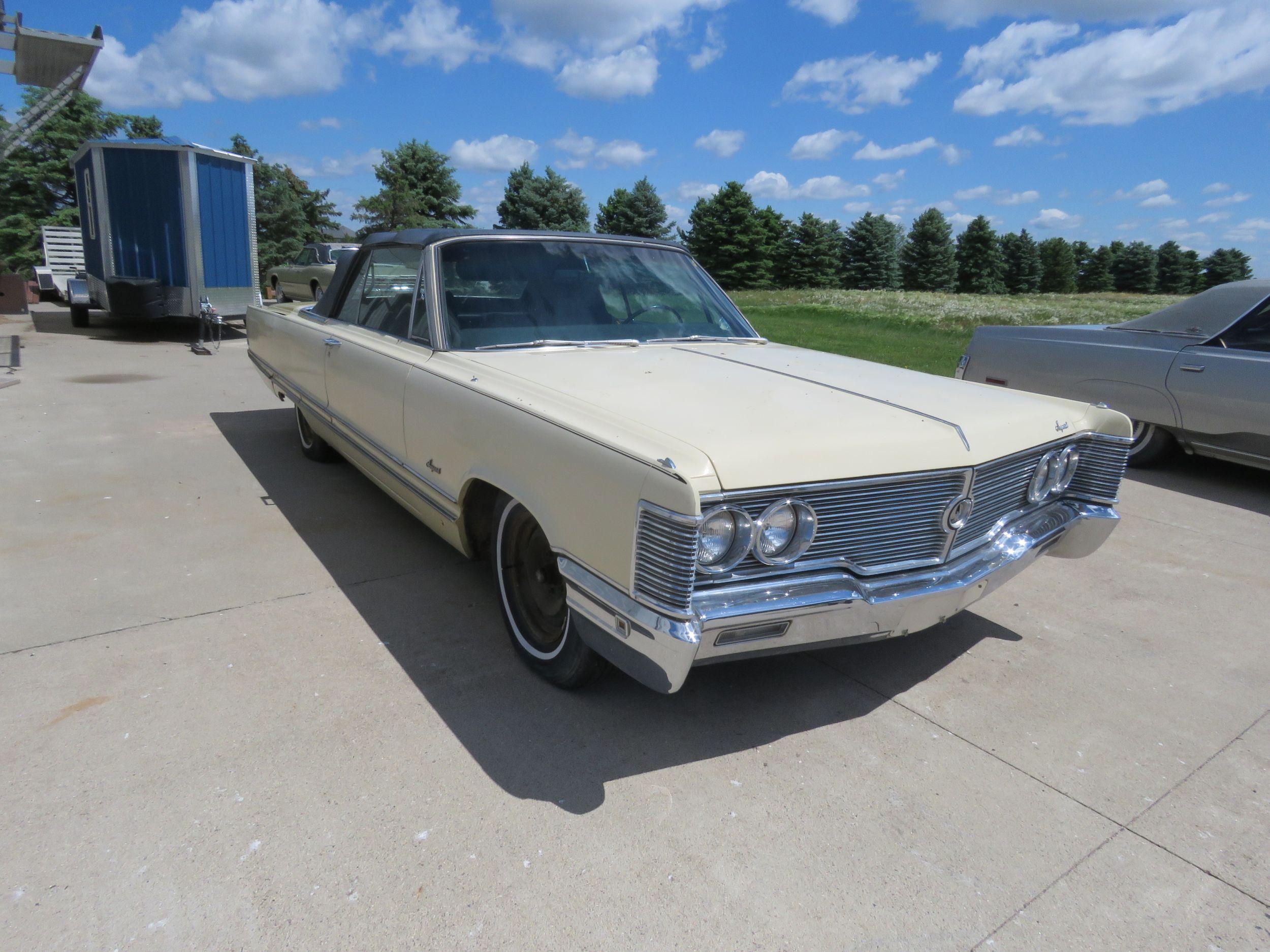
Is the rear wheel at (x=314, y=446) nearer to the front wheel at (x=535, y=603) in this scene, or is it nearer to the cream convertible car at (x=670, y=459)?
the cream convertible car at (x=670, y=459)

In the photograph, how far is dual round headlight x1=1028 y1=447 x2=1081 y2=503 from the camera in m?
3.05

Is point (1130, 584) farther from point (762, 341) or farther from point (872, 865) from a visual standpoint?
point (872, 865)

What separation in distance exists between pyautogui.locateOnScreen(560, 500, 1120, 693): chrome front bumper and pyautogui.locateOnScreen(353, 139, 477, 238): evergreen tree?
40.8 m

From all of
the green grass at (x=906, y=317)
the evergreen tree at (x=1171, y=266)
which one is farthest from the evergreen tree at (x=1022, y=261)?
the green grass at (x=906, y=317)

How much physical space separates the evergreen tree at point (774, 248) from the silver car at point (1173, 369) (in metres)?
46.6

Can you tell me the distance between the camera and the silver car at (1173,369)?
5551 millimetres

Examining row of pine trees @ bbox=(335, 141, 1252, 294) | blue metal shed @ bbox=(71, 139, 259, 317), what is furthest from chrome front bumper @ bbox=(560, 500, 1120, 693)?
row of pine trees @ bbox=(335, 141, 1252, 294)

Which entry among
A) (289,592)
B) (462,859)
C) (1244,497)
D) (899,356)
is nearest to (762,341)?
(289,592)

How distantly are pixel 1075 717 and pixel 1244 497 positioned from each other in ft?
13.4

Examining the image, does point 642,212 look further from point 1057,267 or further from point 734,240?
point 1057,267

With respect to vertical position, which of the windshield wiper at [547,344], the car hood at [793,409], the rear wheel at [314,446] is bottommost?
the rear wheel at [314,446]

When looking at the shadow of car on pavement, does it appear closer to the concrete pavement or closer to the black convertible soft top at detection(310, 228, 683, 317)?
the concrete pavement

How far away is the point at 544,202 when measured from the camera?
148 ft

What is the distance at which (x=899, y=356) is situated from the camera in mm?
11984
